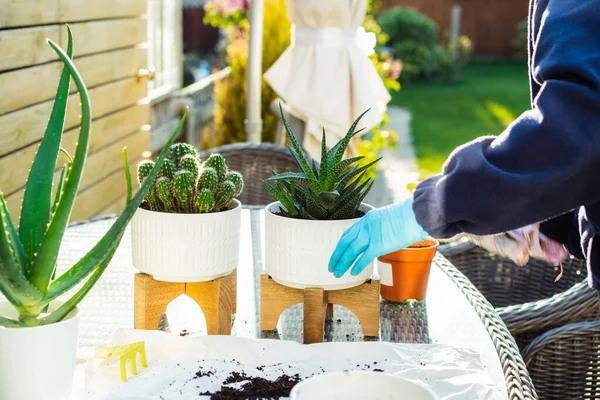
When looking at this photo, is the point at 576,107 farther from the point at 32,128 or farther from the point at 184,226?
the point at 32,128

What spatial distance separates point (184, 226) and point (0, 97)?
61.5 inches

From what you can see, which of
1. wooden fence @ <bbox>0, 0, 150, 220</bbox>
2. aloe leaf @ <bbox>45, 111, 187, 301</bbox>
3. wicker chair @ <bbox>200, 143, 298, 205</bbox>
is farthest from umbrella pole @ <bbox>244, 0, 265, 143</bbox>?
aloe leaf @ <bbox>45, 111, 187, 301</bbox>

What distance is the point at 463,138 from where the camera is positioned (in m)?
9.48

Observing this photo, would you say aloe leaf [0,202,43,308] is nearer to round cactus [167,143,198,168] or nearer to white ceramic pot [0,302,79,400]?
white ceramic pot [0,302,79,400]

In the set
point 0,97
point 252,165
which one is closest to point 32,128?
point 0,97

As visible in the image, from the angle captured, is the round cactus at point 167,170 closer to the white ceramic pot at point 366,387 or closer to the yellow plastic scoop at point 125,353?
the yellow plastic scoop at point 125,353

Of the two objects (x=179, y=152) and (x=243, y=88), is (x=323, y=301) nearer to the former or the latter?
(x=179, y=152)

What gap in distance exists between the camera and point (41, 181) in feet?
3.80

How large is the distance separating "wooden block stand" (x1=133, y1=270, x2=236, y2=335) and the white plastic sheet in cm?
10

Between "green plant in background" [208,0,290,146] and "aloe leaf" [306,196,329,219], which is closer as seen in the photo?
"aloe leaf" [306,196,329,219]

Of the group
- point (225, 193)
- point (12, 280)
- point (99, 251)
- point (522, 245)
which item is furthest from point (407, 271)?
point (12, 280)

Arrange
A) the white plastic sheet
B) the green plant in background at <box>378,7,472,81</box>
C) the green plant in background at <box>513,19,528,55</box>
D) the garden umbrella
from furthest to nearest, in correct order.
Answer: the green plant in background at <box>513,19,528,55</box>, the green plant in background at <box>378,7,472,81</box>, the garden umbrella, the white plastic sheet

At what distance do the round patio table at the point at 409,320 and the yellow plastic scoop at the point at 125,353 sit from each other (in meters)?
0.27

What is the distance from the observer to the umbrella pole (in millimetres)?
3955
